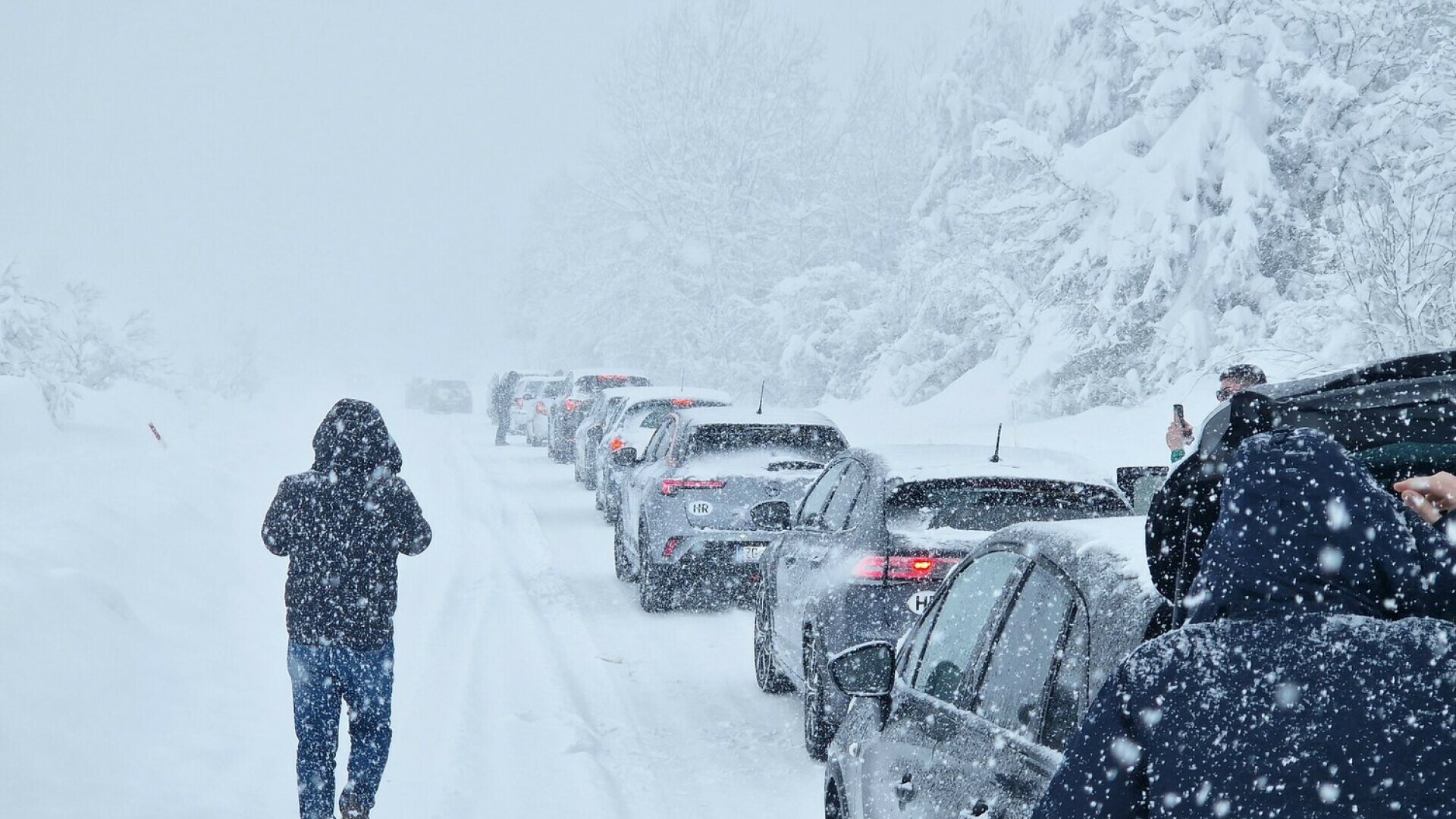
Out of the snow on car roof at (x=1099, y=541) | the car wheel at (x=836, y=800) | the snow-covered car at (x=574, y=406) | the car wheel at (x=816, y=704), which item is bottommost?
the snow-covered car at (x=574, y=406)

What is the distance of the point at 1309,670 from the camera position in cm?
160

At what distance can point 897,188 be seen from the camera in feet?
156

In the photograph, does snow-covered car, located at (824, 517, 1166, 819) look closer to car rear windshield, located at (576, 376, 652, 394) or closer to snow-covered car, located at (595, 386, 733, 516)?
snow-covered car, located at (595, 386, 733, 516)

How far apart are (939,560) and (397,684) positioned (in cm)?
383

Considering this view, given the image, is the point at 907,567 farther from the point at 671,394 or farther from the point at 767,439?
the point at 671,394

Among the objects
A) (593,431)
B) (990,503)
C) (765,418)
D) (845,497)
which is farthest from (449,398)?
(990,503)

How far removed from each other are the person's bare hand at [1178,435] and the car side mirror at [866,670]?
21.5ft

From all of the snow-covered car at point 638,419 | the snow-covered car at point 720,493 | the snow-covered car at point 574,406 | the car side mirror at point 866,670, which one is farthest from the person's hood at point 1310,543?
the snow-covered car at point 574,406

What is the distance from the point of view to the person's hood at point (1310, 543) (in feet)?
5.25

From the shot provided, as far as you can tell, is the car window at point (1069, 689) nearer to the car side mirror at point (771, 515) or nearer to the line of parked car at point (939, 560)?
the line of parked car at point (939, 560)

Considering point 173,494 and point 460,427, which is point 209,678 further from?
point 460,427

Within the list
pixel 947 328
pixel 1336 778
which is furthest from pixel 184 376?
pixel 1336 778

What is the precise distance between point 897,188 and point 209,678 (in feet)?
136

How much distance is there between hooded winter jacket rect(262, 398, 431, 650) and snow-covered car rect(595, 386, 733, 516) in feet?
40.1
